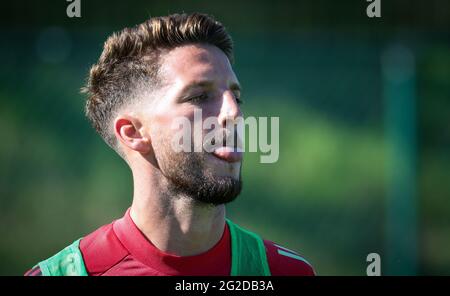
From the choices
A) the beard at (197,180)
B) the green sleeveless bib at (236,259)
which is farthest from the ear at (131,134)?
the green sleeveless bib at (236,259)

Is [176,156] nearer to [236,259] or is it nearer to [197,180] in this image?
[197,180]

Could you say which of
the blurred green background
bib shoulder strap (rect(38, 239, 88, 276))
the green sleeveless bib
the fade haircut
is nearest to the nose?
the fade haircut

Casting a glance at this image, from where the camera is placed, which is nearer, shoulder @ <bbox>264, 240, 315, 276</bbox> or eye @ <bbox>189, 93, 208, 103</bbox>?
eye @ <bbox>189, 93, 208, 103</bbox>

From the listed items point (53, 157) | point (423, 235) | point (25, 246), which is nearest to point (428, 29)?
point (423, 235)

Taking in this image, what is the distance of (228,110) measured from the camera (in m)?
2.51

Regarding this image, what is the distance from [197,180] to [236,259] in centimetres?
44

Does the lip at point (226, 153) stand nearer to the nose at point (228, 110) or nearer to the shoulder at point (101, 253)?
the nose at point (228, 110)

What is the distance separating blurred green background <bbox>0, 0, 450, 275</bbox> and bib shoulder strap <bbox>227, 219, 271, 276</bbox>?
11.4 ft

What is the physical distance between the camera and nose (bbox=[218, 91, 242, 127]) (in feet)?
8.17

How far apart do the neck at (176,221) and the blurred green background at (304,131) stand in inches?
140

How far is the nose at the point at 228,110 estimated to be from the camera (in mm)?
2490

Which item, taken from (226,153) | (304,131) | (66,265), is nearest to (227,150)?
(226,153)

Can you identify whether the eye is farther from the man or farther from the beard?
the beard

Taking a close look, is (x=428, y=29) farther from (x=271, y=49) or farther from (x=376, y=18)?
(x=271, y=49)
